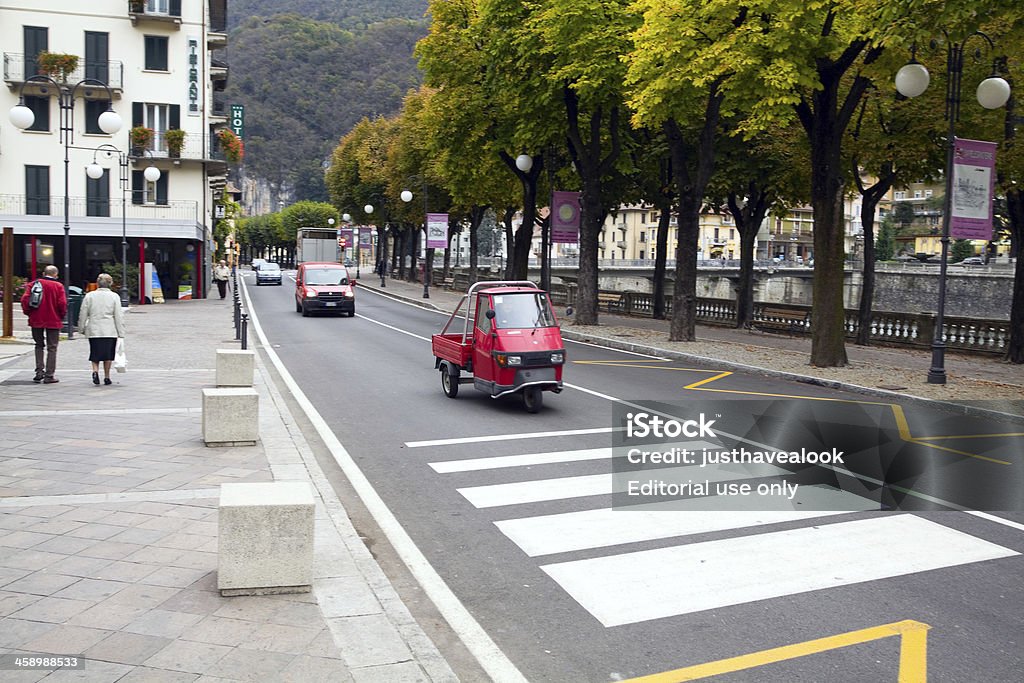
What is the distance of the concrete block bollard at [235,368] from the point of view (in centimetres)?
1460

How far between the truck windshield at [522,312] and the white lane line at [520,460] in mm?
3567

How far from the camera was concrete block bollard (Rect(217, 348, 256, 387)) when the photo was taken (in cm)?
1460

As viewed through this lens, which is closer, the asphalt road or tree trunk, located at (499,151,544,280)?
the asphalt road

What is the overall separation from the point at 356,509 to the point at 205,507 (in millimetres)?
1357

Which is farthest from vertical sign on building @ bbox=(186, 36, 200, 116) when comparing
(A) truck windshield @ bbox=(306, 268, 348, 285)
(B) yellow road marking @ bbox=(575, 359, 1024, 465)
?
(B) yellow road marking @ bbox=(575, 359, 1024, 465)

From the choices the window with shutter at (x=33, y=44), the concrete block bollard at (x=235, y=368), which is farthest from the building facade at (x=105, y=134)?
the concrete block bollard at (x=235, y=368)

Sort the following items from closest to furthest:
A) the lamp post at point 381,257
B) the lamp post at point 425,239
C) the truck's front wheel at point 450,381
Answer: the truck's front wheel at point 450,381, the lamp post at point 425,239, the lamp post at point 381,257

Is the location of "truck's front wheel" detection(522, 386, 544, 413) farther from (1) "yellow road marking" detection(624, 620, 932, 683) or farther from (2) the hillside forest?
(2) the hillside forest

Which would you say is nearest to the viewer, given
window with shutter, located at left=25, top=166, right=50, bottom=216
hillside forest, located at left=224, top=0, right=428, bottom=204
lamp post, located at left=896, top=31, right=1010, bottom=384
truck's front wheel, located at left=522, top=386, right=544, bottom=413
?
truck's front wheel, located at left=522, top=386, right=544, bottom=413

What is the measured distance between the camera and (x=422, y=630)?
18.7ft

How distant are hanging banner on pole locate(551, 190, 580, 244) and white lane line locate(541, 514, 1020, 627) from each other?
2429 centimetres

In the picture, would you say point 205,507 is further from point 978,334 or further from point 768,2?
point 978,334

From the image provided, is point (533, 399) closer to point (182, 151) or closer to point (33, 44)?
point (182, 151)

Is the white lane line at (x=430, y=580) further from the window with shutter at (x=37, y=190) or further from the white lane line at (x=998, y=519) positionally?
the window with shutter at (x=37, y=190)
